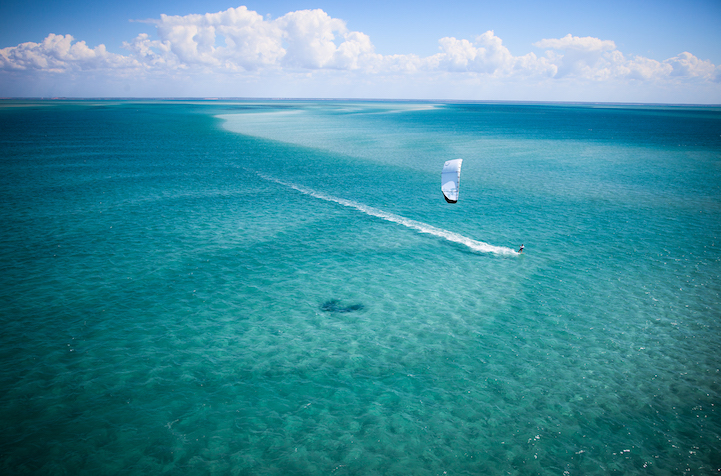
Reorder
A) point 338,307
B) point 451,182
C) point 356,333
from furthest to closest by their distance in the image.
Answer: point 451,182 < point 338,307 < point 356,333

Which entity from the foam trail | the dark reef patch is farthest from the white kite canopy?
the dark reef patch

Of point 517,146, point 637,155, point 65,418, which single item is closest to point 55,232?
point 65,418

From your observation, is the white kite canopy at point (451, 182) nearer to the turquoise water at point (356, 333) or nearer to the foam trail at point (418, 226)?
the turquoise water at point (356, 333)

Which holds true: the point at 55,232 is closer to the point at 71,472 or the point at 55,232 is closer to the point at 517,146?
the point at 71,472

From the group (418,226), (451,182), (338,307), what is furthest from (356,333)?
(418,226)

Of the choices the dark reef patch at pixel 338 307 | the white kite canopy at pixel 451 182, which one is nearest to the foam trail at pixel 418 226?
the white kite canopy at pixel 451 182

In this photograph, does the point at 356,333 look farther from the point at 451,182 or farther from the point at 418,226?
the point at 418,226

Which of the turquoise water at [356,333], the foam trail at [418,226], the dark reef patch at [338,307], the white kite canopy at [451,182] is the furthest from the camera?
the foam trail at [418,226]
